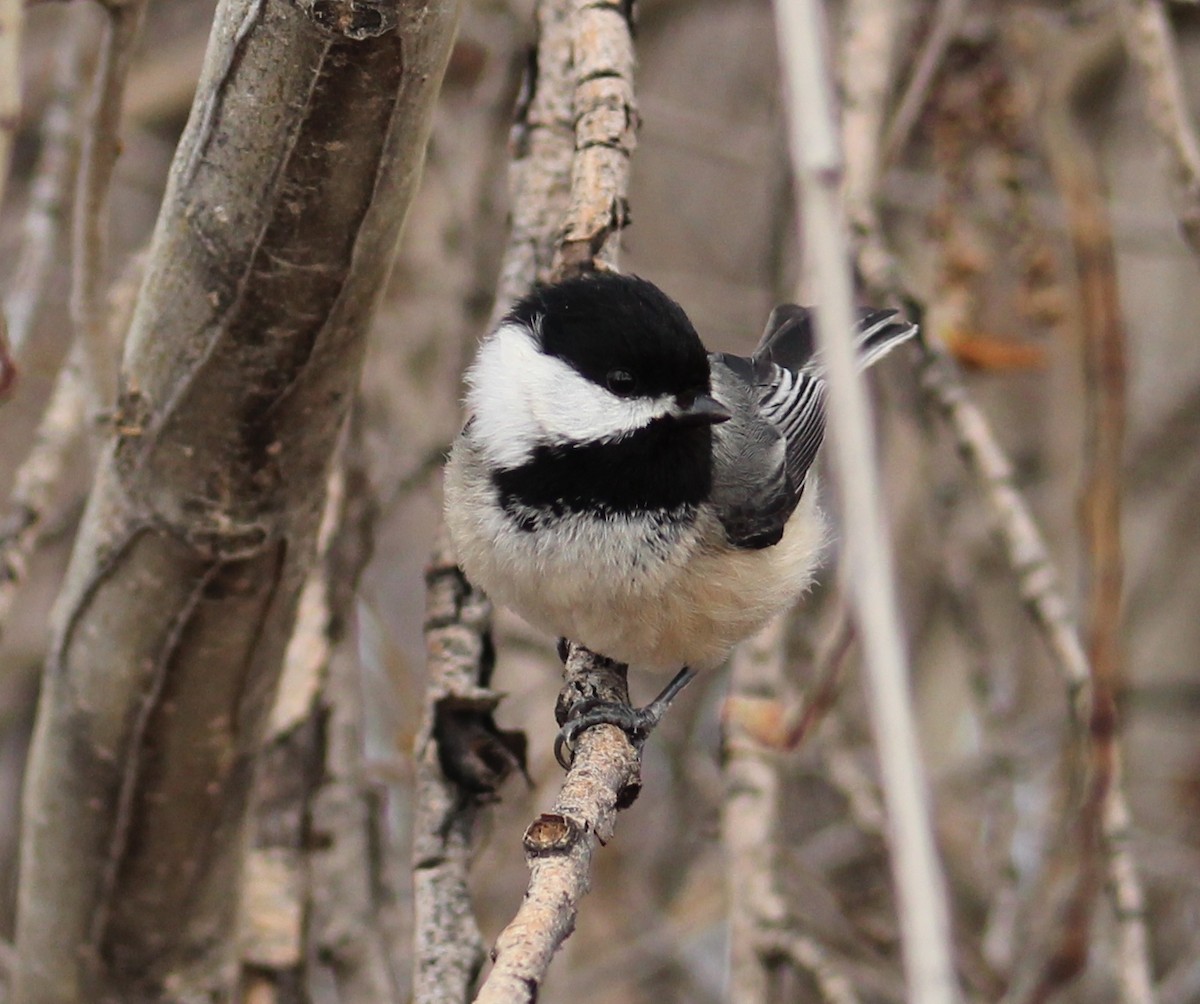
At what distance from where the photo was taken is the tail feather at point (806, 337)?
2822mm

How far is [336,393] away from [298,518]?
21 centimetres

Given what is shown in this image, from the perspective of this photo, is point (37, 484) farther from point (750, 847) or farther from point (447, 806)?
point (750, 847)

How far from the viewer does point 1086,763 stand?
Result: 237 cm

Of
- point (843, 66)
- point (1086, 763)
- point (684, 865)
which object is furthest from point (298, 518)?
point (684, 865)

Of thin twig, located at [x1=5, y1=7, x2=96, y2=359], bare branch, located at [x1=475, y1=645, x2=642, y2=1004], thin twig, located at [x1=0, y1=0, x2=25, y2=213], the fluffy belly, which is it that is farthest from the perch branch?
thin twig, located at [x1=5, y1=7, x2=96, y2=359]

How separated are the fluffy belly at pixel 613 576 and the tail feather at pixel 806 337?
2.46ft

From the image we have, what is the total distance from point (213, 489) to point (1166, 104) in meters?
1.75

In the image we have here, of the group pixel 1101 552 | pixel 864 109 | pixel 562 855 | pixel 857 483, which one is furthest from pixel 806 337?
pixel 857 483

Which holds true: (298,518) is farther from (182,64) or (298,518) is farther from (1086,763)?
(182,64)

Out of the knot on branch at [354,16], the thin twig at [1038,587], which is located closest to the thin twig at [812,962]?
the thin twig at [1038,587]

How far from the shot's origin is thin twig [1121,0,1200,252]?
235 centimetres

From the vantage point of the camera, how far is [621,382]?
2.10 metres

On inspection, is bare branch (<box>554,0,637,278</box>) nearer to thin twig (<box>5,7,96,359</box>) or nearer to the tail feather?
the tail feather

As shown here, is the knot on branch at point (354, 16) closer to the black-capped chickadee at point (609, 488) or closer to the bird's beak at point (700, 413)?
the black-capped chickadee at point (609, 488)
